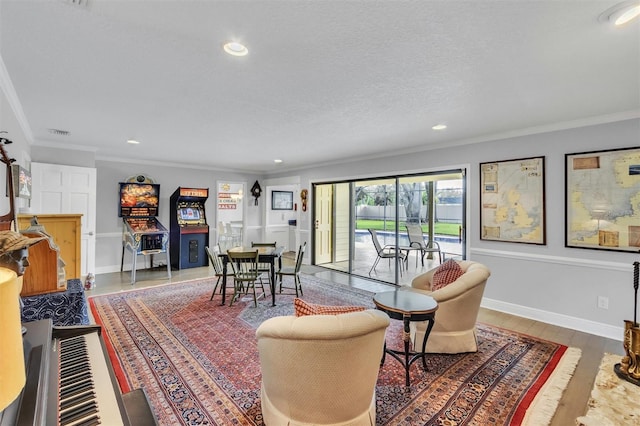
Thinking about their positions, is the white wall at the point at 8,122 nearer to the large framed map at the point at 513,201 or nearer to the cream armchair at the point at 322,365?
the cream armchair at the point at 322,365

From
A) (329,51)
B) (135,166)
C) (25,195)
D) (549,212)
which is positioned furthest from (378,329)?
(135,166)

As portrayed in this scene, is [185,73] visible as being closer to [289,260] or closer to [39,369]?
[39,369]

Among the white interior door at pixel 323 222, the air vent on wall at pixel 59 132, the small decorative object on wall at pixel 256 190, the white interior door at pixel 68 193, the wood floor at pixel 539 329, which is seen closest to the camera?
the wood floor at pixel 539 329

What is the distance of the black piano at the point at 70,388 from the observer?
702 millimetres

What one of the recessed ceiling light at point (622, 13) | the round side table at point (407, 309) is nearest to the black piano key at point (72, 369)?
the round side table at point (407, 309)

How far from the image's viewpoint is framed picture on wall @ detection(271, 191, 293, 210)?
29.5 feet

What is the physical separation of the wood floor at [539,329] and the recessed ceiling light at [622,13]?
2445 millimetres

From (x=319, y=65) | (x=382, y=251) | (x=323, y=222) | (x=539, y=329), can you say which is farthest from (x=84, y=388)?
(x=323, y=222)

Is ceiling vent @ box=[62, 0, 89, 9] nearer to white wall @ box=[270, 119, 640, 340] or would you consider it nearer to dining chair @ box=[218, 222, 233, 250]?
white wall @ box=[270, 119, 640, 340]

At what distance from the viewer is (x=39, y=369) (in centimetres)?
87

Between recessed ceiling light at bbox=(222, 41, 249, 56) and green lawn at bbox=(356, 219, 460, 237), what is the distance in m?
4.19

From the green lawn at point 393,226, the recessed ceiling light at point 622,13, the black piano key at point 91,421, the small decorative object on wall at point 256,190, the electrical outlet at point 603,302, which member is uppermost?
the recessed ceiling light at point 622,13

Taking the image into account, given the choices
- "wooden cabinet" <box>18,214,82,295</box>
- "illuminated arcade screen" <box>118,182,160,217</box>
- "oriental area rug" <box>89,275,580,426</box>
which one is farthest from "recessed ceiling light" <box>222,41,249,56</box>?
"illuminated arcade screen" <box>118,182,160,217</box>

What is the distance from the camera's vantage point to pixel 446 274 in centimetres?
313
